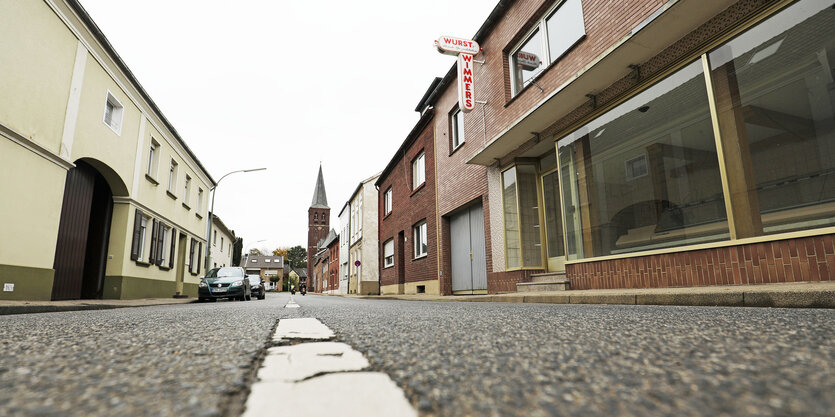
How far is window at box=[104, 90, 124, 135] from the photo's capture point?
1106 cm

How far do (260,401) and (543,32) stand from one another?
907 cm

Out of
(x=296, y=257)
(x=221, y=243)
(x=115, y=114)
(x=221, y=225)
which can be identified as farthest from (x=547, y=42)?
(x=296, y=257)

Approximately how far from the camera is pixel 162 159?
14883 mm

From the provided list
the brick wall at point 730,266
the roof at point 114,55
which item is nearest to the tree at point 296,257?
the roof at point 114,55

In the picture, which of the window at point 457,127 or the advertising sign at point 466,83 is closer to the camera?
the advertising sign at point 466,83

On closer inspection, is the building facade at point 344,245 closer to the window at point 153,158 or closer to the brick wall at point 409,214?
the brick wall at point 409,214

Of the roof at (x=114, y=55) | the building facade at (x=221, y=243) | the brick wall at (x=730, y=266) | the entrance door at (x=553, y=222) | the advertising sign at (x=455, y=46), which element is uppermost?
the advertising sign at (x=455, y=46)

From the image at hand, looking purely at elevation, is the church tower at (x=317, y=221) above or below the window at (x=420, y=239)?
above

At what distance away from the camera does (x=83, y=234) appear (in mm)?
10375

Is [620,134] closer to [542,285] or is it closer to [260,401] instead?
[542,285]

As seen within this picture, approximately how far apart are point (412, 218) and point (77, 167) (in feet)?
34.3

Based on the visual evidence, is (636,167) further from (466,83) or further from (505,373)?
(505,373)

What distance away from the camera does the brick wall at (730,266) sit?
3.97m

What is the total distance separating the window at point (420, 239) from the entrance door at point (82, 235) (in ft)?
31.5
